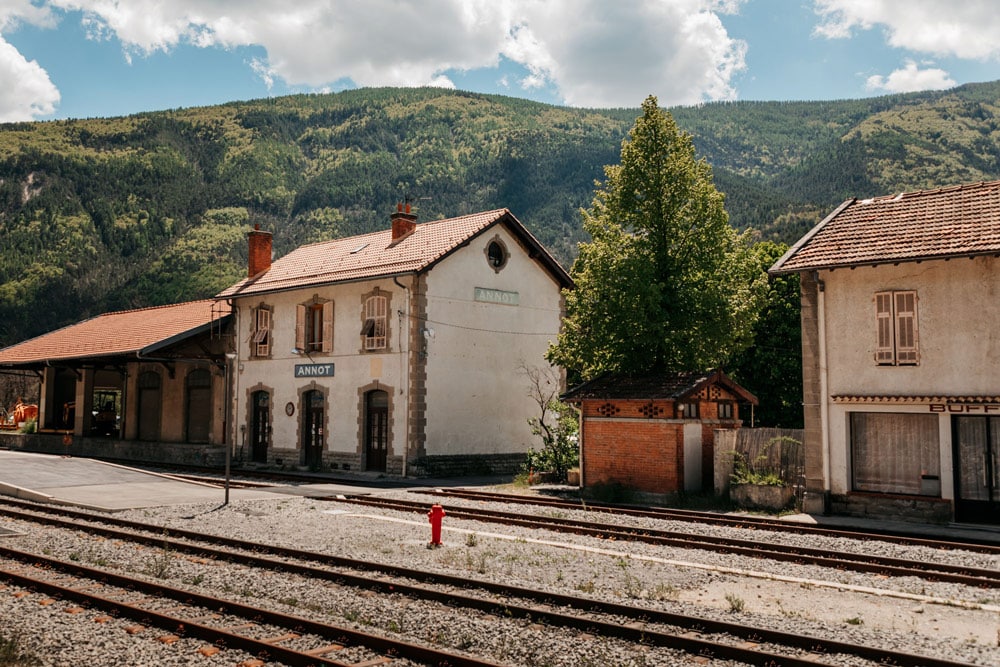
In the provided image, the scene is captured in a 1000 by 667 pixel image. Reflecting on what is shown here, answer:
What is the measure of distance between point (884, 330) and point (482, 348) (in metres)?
13.6

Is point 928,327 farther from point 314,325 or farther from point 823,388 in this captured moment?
point 314,325

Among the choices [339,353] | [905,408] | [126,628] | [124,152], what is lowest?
[126,628]

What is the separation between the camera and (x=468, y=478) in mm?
25609

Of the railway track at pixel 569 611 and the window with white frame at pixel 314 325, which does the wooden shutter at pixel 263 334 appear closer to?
the window with white frame at pixel 314 325

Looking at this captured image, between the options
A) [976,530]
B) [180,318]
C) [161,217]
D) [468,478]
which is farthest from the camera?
[161,217]

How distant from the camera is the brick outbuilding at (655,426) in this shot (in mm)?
19469

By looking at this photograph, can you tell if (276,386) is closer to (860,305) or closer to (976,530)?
(860,305)

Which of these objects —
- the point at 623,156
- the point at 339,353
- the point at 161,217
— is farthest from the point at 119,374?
the point at 161,217

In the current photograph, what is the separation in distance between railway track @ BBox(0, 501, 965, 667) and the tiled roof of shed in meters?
10.1

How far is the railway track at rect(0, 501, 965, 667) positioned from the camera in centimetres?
718

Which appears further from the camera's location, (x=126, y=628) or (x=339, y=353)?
(x=339, y=353)

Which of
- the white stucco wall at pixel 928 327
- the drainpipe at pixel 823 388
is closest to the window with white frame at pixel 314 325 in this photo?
the drainpipe at pixel 823 388

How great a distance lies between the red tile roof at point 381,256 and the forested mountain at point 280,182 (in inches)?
2595

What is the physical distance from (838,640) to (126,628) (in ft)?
22.2
